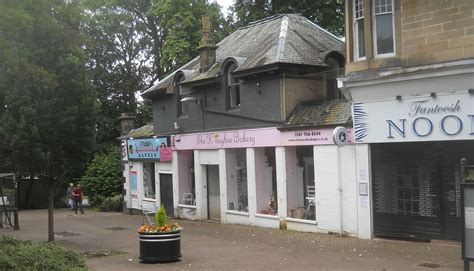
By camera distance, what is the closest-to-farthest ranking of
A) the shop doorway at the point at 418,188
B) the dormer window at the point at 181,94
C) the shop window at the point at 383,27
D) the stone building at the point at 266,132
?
the shop doorway at the point at 418,188
the shop window at the point at 383,27
the stone building at the point at 266,132
the dormer window at the point at 181,94

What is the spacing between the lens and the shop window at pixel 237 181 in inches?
862

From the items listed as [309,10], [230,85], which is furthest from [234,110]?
[309,10]

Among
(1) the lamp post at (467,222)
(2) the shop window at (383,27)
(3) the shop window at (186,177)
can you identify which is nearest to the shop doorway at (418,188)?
(2) the shop window at (383,27)

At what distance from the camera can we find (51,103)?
1736cm

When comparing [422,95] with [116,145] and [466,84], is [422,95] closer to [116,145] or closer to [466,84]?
[466,84]

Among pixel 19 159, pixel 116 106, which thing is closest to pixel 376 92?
pixel 19 159

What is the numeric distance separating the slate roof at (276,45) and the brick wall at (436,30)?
4.97 m

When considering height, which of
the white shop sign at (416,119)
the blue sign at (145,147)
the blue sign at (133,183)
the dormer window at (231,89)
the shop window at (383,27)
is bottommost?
the blue sign at (133,183)

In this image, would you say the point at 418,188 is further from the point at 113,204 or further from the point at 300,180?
the point at 113,204

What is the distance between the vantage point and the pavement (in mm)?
12430

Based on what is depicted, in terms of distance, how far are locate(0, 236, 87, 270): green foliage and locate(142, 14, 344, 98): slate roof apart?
10.4 metres

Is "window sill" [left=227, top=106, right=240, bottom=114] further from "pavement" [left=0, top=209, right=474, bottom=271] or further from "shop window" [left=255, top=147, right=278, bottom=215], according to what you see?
"pavement" [left=0, top=209, right=474, bottom=271]

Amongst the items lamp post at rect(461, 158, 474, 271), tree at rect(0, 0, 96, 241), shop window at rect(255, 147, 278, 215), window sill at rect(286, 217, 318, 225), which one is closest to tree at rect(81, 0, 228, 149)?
shop window at rect(255, 147, 278, 215)

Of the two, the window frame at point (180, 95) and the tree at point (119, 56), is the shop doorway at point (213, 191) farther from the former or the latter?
the tree at point (119, 56)
